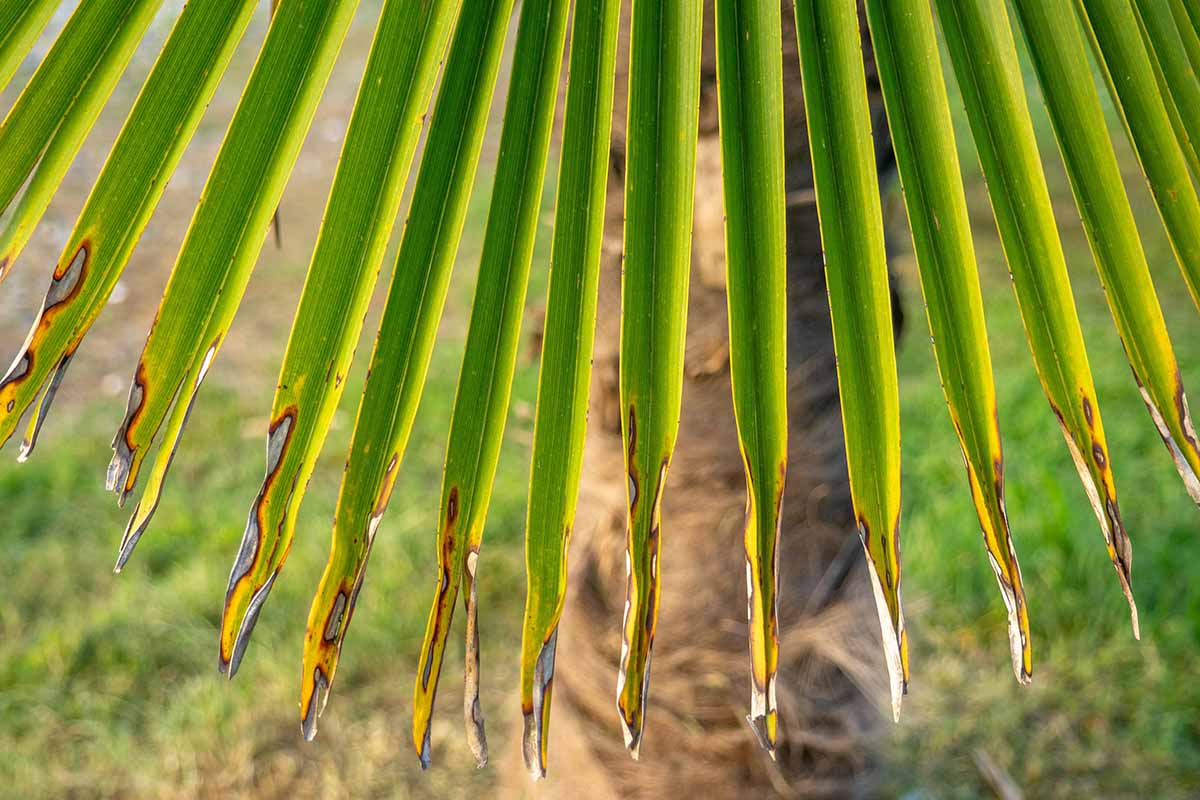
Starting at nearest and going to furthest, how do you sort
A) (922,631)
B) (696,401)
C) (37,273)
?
(696,401) → (922,631) → (37,273)

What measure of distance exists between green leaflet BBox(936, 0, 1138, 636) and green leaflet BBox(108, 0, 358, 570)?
1.22 feet

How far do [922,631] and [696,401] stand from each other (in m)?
1.36

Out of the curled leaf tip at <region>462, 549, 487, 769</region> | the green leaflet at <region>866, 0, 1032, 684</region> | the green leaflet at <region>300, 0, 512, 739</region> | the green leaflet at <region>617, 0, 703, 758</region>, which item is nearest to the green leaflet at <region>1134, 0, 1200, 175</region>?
the green leaflet at <region>866, 0, 1032, 684</region>

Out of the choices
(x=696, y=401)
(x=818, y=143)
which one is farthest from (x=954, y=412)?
(x=696, y=401)

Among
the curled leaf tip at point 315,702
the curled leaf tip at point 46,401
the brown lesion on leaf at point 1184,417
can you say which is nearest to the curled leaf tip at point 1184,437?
the brown lesion on leaf at point 1184,417

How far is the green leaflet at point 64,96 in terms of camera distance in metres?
0.61

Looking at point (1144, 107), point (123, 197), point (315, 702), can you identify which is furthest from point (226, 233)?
point (1144, 107)

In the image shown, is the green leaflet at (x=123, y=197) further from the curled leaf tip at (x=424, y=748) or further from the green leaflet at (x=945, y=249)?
the green leaflet at (x=945, y=249)

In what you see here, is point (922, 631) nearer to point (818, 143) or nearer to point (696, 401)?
point (696, 401)

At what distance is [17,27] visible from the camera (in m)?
0.62

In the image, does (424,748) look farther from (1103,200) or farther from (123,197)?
(1103,200)

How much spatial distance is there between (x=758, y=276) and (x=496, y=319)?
16cm

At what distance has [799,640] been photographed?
1177mm

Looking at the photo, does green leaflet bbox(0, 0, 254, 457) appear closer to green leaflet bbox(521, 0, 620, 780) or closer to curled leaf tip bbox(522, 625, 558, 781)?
green leaflet bbox(521, 0, 620, 780)
